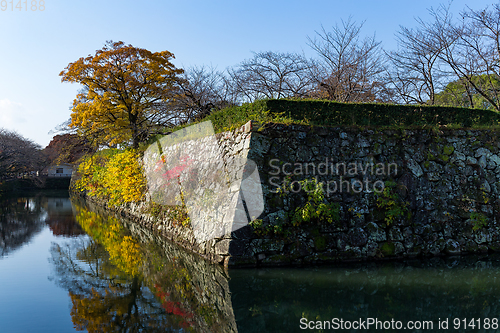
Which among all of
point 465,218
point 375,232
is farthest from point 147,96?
point 465,218

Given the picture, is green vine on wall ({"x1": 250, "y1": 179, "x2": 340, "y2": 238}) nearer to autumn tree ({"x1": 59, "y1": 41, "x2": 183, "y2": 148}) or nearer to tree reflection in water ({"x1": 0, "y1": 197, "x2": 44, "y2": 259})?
tree reflection in water ({"x1": 0, "y1": 197, "x2": 44, "y2": 259})

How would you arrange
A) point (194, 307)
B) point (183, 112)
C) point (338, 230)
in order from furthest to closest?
point (183, 112) → point (338, 230) → point (194, 307)

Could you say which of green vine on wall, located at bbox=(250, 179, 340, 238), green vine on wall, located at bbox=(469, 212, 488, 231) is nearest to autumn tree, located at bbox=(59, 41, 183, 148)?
green vine on wall, located at bbox=(250, 179, 340, 238)

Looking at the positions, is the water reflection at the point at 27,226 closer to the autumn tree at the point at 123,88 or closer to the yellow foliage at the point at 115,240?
the yellow foliage at the point at 115,240

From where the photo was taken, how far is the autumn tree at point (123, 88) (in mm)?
17203

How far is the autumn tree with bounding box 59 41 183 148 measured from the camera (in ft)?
56.4

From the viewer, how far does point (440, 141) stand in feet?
31.2

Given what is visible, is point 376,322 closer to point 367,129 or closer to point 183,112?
point 367,129

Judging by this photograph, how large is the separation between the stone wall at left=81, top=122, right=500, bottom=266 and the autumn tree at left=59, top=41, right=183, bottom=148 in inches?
352

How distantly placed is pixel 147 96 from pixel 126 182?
17.4 ft

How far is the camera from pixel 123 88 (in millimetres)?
17719

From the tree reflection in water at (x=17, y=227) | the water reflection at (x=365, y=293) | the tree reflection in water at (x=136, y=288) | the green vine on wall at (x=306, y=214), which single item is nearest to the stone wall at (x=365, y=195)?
the green vine on wall at (x=306, y=214)

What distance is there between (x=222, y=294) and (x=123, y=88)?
571 inches

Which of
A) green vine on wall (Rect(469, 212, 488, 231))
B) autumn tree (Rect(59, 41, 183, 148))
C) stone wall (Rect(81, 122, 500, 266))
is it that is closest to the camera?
stone wall (Rect(81, 122, 500, 266))
